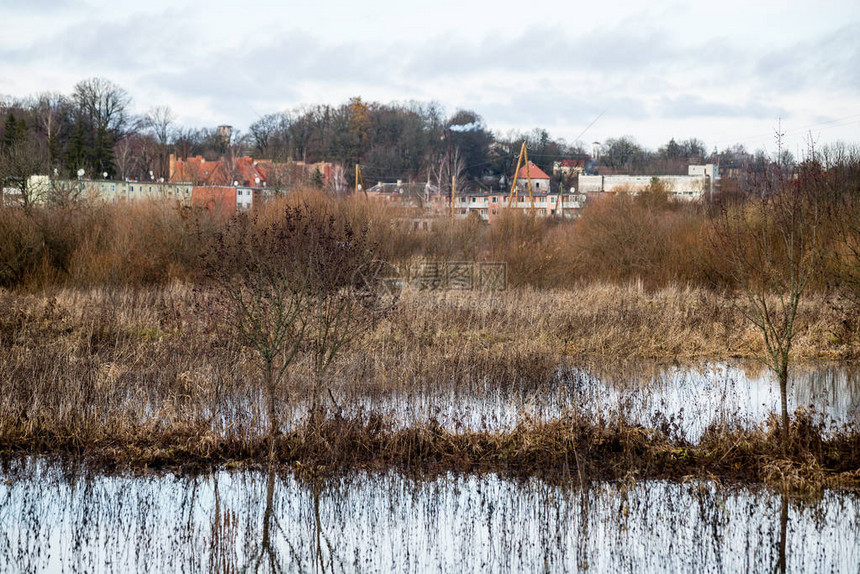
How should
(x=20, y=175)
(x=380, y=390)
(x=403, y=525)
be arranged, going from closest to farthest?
(x=403, y=525)
(x=380, y=390)
(x=20, y=175)

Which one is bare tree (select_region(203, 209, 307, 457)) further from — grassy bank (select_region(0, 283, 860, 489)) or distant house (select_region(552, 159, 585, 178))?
distant house (select_region(552, 159, 585, 178))

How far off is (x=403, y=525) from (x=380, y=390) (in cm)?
299

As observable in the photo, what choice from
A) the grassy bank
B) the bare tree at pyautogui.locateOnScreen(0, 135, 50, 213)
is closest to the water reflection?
the grassy bank

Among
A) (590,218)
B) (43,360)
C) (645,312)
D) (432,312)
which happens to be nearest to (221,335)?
(43,360)

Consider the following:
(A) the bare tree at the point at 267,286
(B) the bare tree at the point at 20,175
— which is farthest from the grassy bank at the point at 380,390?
(B) the bare tree at the point at 20,175

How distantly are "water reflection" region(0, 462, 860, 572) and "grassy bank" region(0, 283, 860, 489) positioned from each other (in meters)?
0.41

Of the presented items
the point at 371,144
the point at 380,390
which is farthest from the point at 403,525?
the point at 371,144

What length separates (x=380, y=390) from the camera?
339 inches

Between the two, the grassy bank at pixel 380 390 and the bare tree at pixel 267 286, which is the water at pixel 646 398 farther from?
the bare tree at pixel 267 286

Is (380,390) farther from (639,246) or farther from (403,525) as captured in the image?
(639,246)

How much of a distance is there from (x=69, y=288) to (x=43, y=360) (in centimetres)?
774

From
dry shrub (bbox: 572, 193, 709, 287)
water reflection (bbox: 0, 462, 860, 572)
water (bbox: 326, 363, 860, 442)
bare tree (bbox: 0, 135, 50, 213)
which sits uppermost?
bare tree (bbox: 0, 135, 50, 213)

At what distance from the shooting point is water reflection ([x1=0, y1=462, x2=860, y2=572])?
509 centimetres

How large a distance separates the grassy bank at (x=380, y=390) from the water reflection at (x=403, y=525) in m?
0.41
